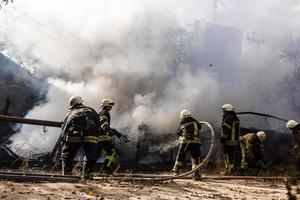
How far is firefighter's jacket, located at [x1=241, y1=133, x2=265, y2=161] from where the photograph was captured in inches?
388

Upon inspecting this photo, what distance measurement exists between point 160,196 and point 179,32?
1268 cm

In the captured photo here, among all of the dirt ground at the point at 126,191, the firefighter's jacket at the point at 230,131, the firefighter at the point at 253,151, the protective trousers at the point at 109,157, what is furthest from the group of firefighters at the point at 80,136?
the firefighter at the point at 253,151

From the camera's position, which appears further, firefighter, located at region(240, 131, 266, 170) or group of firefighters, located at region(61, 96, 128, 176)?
firefighter, located at region(240, 131, 266, 170)

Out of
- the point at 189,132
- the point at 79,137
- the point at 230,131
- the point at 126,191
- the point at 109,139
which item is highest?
the point at 230,131

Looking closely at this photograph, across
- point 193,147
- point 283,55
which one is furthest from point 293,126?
point 283,55

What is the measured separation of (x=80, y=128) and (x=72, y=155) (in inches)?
18.2

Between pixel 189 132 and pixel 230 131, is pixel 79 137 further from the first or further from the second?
pixel 230 131

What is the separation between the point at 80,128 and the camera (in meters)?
6.52

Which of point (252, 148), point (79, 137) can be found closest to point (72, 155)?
point (79, 137)

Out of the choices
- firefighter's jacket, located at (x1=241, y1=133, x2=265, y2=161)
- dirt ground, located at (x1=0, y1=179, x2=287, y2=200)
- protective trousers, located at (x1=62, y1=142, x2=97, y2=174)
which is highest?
firefighter's jacket, located at (x1=241, y1=133, x2=265, y2=161)

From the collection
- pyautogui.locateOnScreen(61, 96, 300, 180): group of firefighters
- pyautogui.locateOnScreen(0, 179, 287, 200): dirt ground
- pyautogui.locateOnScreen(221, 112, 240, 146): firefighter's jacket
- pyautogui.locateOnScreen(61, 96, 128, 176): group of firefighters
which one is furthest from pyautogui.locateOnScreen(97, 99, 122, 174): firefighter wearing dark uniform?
pyautogui.locateOnScreen(221, 112, 240, 146): firefighter's jacket

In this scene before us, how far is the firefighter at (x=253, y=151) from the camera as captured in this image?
9.80 meters

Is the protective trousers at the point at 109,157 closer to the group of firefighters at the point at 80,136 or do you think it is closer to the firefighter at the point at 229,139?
the group of firefighters at the point at 80,136

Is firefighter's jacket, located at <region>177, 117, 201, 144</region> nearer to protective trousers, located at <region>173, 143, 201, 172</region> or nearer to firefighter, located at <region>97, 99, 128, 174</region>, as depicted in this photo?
protective trousers, located at <region>173, 143, 201, 172</region>
